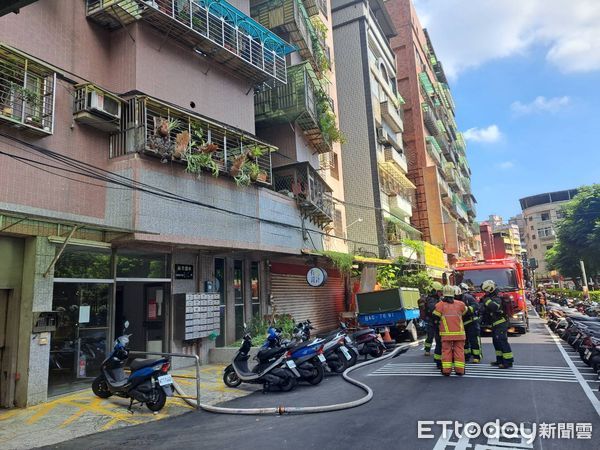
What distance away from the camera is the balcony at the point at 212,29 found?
10523 mm

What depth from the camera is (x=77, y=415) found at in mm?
6934

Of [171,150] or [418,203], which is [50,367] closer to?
[171,150]

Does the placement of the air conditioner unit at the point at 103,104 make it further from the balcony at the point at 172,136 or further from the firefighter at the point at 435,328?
the firefighter at the point at 435,328

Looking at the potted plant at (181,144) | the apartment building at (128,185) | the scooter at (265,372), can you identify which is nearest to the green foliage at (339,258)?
the apartment building at (128,185)

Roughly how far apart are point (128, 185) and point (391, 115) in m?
22.8

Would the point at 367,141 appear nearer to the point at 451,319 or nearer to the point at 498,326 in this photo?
the point at 498,326

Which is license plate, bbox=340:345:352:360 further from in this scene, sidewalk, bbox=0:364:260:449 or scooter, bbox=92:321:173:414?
scooter, bbox=92:321:173:414

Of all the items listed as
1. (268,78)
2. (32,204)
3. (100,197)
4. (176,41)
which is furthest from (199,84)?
(32,204)

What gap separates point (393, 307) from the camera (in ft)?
46.0

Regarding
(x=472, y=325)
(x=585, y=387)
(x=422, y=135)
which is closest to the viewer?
(x=585, y=387)

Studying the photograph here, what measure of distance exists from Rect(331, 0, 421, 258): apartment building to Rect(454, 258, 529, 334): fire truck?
752 cm

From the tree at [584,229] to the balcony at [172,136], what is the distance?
1294 inches

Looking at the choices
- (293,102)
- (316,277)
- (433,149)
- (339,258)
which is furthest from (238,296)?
(433,149)

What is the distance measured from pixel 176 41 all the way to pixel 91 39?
228cm
